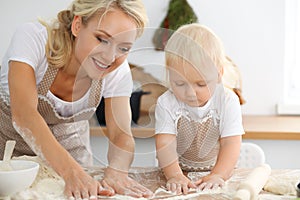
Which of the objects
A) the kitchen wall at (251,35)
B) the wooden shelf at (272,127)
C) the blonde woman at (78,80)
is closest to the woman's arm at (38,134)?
the blonde woman at (78,80)

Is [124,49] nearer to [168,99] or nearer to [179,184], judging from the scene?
[168,99]

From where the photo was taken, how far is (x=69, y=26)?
4.91 feet

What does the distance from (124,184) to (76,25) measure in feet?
1.33

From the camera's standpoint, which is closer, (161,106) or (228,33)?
(161,106)

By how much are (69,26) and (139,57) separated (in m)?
0.24

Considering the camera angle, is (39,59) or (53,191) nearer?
(53,191)

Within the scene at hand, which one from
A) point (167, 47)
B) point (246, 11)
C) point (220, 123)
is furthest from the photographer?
point (246, 11)

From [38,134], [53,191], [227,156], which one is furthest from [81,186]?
[227,156]

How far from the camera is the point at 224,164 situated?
144 centimetres

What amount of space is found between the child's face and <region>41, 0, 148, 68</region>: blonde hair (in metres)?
0.13

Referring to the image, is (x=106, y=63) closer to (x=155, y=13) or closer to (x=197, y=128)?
(x=197, y=128)

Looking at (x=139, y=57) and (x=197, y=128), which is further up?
(x=139, y=57)

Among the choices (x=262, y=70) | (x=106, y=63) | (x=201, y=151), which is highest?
(x=106, y=63)

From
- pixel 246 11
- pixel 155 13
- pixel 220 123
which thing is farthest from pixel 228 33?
pixel 220 123
